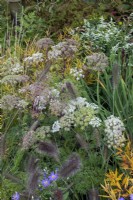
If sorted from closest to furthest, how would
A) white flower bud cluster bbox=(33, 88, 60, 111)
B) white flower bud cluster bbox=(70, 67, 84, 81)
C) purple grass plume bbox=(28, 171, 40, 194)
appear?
purple grass plume bbox=(28, 171, 40, 194) < white flower bud cluster bbox=(33, 88, 60, 111) < white flower bud cluster bbox=(70, 67, 84, 81)

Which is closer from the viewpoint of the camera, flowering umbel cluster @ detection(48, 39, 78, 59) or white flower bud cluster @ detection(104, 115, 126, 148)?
white flower bud cluster @ detection(104, 115, 126, 148)

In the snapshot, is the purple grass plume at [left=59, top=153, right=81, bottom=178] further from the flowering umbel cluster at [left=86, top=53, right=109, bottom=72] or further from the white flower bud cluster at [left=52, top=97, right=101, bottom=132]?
the flowering umbel cluster at [left=86, top=53, right=109, bottom=72]

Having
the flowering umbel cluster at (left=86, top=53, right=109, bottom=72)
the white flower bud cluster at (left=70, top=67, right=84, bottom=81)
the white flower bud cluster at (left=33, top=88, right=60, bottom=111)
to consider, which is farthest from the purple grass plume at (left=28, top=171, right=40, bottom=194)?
the white flower bud cluster at (left=70, top=67, right=84, bottom=81)

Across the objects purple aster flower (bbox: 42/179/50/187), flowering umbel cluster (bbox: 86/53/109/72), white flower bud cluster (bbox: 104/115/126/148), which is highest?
flowering umbel cluster (bbox: 86/53/109/72)

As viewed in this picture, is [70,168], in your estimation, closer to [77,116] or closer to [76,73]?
[77,116]

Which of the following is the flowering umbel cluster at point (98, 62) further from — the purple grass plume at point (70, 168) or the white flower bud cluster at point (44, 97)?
the purple grass plume at point (70, 168)

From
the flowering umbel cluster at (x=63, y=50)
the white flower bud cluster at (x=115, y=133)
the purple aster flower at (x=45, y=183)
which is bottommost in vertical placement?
the purple aster flower at (x=45, y=183)

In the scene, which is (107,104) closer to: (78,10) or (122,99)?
(122,99)

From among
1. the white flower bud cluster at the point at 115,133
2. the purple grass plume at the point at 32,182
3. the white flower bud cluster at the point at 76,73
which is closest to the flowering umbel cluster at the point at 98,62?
the white flower bud cluster at the point at 76,73

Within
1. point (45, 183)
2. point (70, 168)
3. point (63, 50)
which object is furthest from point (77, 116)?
point (63, 50)

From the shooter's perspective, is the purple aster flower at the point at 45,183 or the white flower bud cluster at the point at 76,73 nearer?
the purple aster flower at the point at 45,183

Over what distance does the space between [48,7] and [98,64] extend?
241 centimetres

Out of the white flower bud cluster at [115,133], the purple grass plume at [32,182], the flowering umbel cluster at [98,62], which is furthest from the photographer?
the flowering umbel cluster at [98,62]

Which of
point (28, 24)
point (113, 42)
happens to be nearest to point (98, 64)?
point (113, 42)
